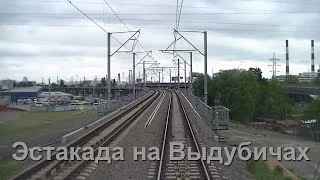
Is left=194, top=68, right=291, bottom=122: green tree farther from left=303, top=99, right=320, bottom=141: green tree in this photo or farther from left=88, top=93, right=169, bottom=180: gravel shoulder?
left=88, top=93, right=169, bottom=180: gravel shoulder

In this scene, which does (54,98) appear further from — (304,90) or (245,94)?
(304,90)

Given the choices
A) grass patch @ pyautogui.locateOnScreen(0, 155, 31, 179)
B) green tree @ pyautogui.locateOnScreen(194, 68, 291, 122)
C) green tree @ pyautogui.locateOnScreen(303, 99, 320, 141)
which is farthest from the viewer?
green tree @ pyautogui.locateOnScreen(194, 68, 291, 122)

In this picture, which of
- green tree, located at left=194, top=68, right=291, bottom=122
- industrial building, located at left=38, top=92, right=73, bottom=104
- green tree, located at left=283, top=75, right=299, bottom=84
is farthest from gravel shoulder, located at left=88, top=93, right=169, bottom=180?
green tree, located at left=283, top=75, right=299, bottom=84

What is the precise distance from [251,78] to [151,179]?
93.8 meters

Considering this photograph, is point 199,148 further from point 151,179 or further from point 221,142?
point 151,179

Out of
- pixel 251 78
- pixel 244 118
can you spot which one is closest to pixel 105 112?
pixel 244 118

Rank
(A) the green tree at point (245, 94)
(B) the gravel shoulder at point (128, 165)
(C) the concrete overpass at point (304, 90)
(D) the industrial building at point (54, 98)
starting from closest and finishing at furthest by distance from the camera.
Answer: (B) the gravel shoulder at point (128, 165)
(A) the green tree at point (245, 94)
(D) the industrial building at point (54, 98)
(C) the concrete overpass at point (304, 90)

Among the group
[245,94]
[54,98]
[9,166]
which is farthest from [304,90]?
[9,166]

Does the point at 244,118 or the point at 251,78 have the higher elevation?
the point at 251,78

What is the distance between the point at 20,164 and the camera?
54.4ft

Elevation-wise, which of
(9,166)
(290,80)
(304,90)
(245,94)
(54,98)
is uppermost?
(290,80)

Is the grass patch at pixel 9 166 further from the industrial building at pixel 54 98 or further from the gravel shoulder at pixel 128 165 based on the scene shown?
the industrial building at pixel 54 98

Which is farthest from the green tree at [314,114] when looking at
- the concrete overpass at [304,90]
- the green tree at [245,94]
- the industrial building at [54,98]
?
the industrial building at [54,98]

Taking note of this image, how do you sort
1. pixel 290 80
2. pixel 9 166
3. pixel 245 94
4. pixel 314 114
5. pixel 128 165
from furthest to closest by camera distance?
pixel 290 80, pixel 245 94, pixel 314 114, pixel 9 166, pixel 128 165
